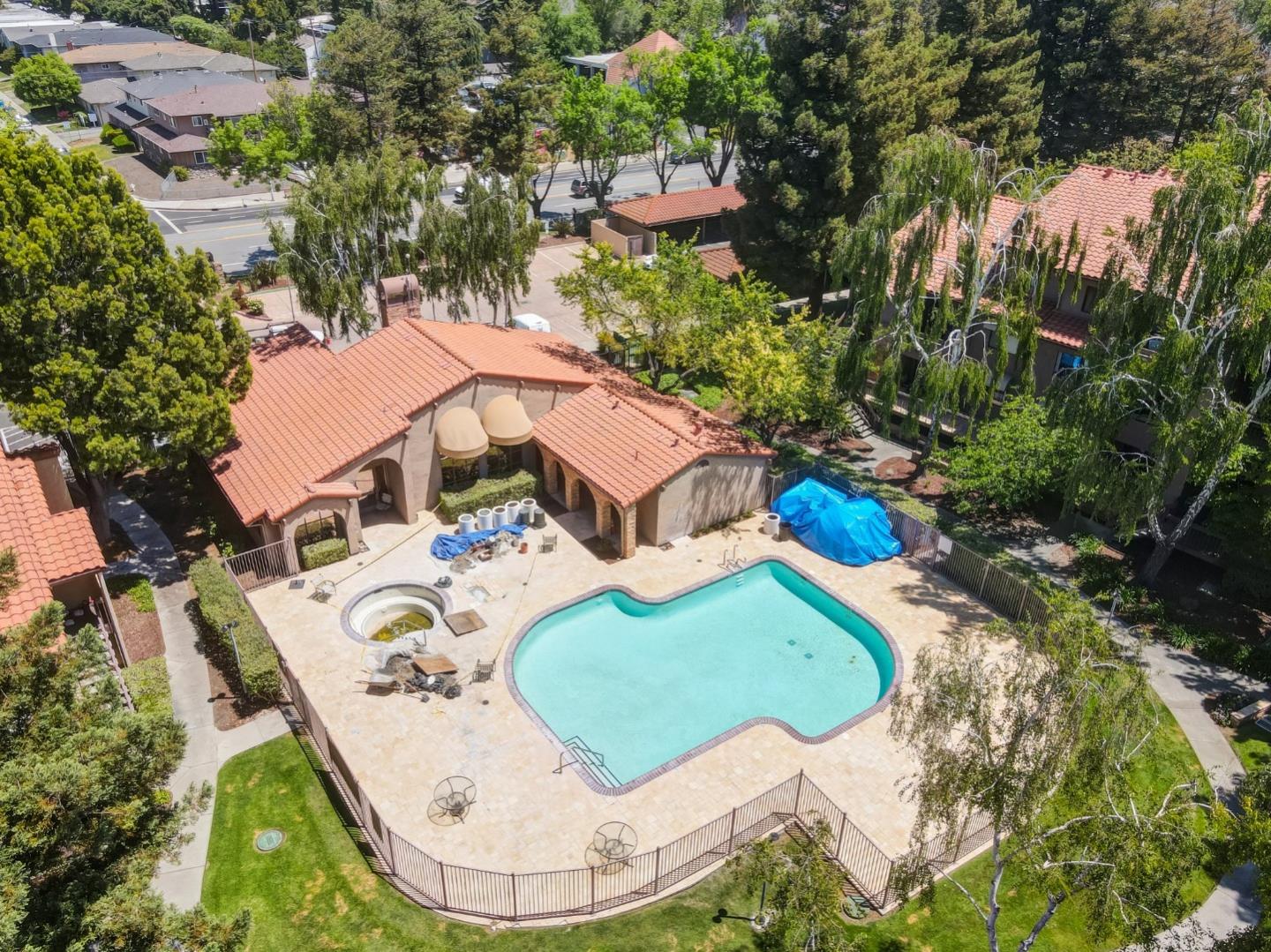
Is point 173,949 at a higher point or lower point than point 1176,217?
lower

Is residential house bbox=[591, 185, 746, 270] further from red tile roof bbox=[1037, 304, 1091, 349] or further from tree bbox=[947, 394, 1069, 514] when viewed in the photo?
tree bbox=[947, 394, 1069, 514]

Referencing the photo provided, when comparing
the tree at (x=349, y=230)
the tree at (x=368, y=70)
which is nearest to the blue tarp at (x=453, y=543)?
the tree at (x=349, y=230)

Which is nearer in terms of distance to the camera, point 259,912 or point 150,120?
point 259,912

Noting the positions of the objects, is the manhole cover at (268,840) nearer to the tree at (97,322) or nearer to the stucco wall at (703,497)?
the tree at (97,322)

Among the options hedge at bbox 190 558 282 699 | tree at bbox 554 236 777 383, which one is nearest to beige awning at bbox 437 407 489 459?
hedge at bbox 190 558 282 699

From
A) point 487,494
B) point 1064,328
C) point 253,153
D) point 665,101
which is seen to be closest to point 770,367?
point 487,494

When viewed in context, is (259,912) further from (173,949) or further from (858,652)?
(858,652)

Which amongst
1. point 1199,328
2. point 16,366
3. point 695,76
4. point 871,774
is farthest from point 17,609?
point 695,76

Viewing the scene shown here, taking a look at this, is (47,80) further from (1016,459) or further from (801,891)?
(801,891)

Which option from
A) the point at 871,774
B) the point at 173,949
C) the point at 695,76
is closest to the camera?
the point at 173,949
